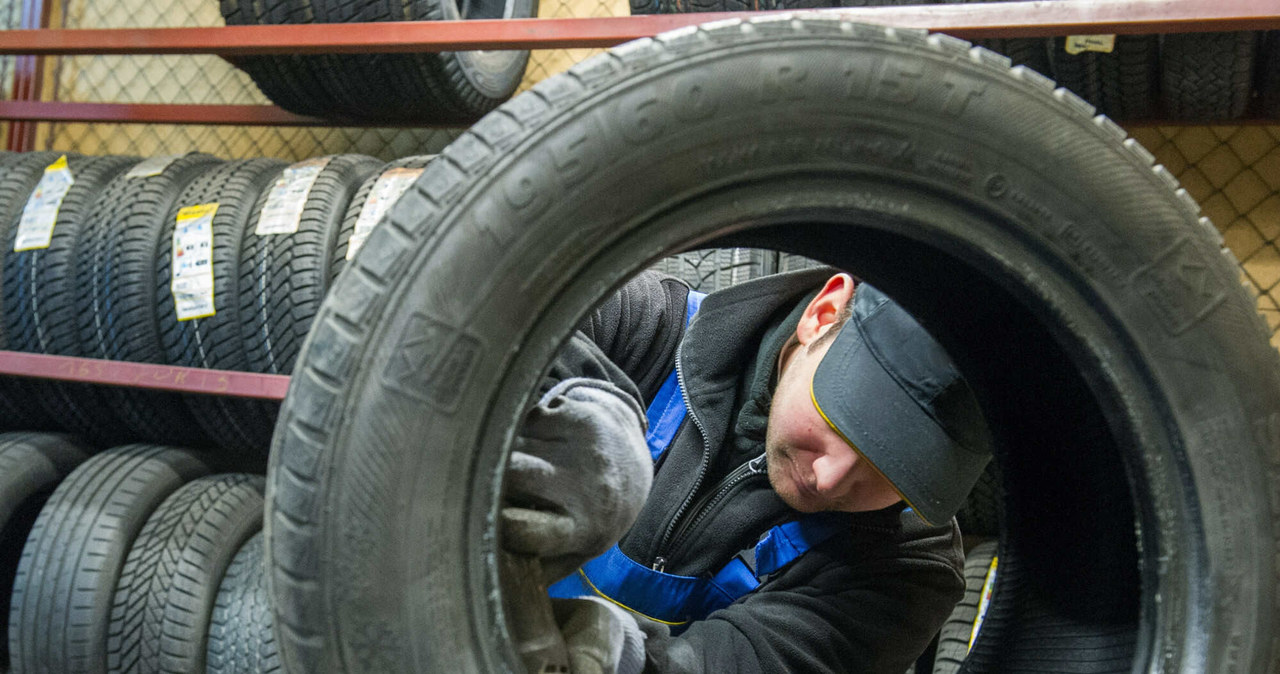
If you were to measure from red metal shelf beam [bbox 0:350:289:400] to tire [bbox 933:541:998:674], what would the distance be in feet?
4.41

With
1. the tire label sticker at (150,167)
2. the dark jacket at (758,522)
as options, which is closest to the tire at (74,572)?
the tire label sticker at (150,167)

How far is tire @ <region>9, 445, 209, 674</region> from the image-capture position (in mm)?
1551

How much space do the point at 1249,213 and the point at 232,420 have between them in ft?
7.78

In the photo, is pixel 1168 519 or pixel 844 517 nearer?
pixel 1168 519

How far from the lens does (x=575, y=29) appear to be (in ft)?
4.83

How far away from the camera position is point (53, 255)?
176 cm

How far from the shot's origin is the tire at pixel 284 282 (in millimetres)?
1620

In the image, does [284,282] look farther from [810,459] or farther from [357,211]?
[810,459]

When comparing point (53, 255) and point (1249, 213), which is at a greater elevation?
point (1249, 213)

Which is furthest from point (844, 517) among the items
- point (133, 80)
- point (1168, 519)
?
point (133, 80)

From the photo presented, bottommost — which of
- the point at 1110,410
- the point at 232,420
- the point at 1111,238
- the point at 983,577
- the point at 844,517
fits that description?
the point at 983,577

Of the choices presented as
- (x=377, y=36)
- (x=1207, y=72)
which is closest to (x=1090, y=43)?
(x=1207, y=72)

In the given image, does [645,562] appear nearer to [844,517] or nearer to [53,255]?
[844,517]

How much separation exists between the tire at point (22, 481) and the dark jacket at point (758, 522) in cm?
135
